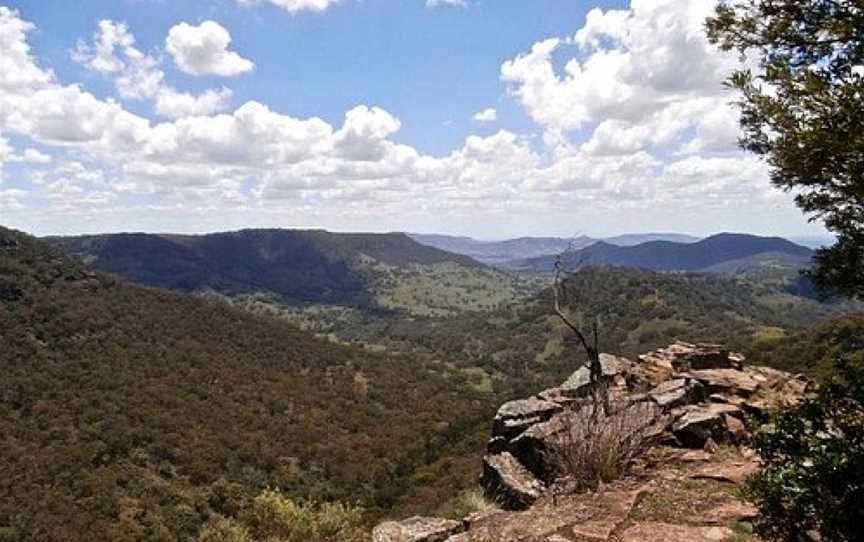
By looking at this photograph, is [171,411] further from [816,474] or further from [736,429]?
[816,474]

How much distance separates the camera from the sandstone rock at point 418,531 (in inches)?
444

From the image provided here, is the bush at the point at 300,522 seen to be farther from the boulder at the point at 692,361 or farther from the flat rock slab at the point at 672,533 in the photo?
the boulder at the point at 692,361

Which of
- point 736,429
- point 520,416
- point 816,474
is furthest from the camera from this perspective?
point 520,416

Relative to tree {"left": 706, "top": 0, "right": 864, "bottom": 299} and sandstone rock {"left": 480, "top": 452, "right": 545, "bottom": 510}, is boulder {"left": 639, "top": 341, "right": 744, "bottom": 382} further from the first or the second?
tree {"left": 706, "top": 0, "right": 864, "bottom": 299}

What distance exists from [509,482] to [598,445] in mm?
2540

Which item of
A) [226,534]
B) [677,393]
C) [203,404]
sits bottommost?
[203,404]

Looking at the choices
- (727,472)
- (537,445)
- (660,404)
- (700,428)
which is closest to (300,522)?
(537,445)

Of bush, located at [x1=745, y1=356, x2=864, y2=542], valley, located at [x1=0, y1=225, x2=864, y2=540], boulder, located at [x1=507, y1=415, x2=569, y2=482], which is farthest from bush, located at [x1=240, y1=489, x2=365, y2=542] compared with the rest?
valley, located at [x1=0, y1=225, x2=864, y2=540]

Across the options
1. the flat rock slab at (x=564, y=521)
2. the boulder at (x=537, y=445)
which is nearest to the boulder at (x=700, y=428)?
the boulder at (x=537, y=445)

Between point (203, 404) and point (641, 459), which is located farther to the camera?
point (203, 404)

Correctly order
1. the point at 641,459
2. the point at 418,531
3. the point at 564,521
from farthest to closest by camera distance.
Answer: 1. the point at 641,459
2. the point at 418,531
3. the point at 564,521

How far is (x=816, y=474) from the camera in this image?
7395 mm

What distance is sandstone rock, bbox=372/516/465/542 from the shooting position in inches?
444

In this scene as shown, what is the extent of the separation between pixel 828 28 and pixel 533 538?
25.7ft
